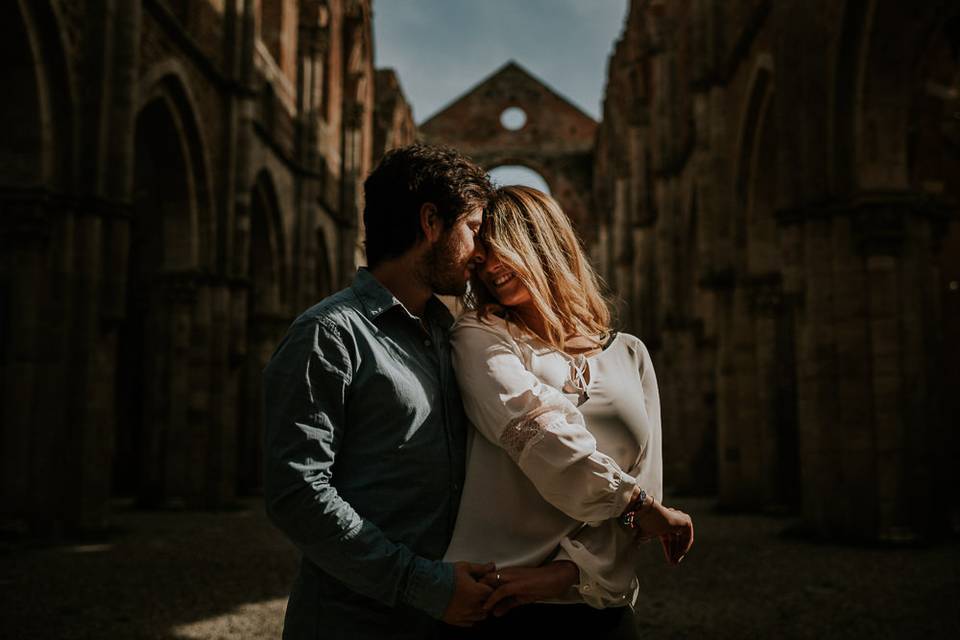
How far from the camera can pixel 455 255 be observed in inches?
76.7

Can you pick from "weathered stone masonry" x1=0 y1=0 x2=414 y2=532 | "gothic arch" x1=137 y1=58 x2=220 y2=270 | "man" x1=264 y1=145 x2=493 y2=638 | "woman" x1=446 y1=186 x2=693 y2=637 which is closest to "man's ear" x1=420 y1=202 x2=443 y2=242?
"man" x1=264 y1=145 x2=493 y2=638

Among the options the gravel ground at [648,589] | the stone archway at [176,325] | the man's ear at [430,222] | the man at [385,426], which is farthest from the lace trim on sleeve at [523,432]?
the stone archway at [176,325]

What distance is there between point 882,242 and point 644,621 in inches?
202

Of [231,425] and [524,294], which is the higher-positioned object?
[524,294]

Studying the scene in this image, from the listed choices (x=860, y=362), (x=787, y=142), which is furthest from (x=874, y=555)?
(x=787, y=142)

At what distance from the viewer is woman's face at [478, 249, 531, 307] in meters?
1.93

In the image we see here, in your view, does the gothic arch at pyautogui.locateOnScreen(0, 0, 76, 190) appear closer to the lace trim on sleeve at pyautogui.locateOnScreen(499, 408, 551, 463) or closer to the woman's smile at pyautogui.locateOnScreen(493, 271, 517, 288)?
the woman's smile at pyautogui.locateOnScreen(493, 271, 517, 288)

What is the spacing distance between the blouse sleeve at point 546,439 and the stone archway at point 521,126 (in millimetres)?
37220

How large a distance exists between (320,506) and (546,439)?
433mm

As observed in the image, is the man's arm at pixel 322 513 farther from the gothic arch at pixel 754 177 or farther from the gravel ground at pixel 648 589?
the gothic arch at pixel 754 177

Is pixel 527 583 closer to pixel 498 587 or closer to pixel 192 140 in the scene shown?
pixel 498 587

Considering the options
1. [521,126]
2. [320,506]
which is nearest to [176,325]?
[320,506]

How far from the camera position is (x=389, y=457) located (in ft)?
5.95

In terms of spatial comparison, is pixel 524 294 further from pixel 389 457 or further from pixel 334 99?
pixel 334 99
